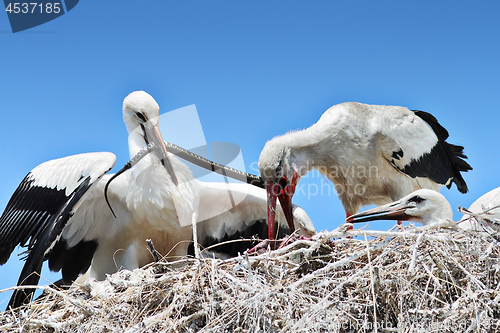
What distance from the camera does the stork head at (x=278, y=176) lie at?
3.79 m

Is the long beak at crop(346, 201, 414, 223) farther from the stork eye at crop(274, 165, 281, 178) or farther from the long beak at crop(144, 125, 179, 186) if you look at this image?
the long beak at crop(144, 125, 179, 186)

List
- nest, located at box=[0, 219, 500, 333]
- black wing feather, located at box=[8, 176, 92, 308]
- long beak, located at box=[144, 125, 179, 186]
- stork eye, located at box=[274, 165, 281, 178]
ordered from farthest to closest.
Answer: stork eye, located at box=[274, 165, 281, 178] < long beak, located at box=[144, 125, 179, 186] < black wing feather, located at box=[8, 176, 92, 308] < nest, located at box=[0, 219, 500, 333]

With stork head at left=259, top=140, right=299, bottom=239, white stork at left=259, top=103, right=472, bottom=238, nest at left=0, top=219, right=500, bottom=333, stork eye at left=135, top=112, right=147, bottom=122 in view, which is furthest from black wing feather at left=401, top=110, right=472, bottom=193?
stork eye at left=135, top=112, right=147, bottom=122

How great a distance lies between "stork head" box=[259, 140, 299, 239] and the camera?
3.79 meters

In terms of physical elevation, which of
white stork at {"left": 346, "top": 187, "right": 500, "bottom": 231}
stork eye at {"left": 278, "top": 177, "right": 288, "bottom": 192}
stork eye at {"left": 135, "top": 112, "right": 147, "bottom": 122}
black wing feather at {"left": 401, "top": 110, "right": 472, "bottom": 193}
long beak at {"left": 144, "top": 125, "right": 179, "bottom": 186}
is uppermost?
stork eye at {"left": 135, "top": 112, "right": 147, "bottom": 122}

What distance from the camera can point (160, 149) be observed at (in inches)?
135

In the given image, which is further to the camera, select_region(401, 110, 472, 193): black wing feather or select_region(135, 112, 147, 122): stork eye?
select_region(401, 110, 472, 193): black wing feather

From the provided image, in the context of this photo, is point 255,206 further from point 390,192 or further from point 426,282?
point 426,282

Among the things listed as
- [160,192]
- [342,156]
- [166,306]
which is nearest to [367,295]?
[166,306]

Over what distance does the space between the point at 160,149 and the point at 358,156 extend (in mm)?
1531

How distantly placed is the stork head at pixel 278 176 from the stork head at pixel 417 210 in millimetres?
767

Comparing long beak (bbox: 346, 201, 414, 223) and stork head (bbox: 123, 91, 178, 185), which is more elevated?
stork head (bbox: 123, 91, 178, 185)

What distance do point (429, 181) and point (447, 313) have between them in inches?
96.7

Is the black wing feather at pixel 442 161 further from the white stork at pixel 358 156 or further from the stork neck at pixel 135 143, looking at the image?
the stork neck at pixel 135 143
